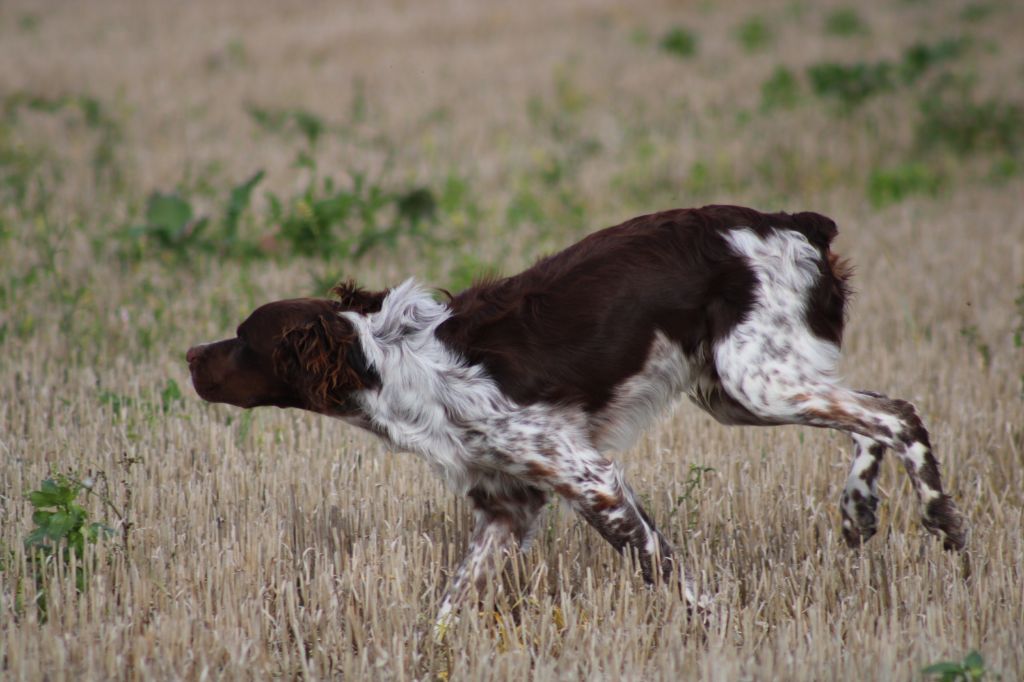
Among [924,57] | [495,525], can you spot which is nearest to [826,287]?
[495,525]

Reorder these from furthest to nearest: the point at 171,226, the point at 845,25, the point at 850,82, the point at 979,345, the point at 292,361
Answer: the point at 845,25, the point at 850,82, the point at 171,226, the point at 979,345, the point at 292,361

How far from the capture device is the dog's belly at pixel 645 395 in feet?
13.3

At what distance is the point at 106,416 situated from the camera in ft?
17.5

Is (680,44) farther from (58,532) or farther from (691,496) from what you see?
(58,532)

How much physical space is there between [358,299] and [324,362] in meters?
0.35

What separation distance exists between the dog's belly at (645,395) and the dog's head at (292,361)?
2.57ft

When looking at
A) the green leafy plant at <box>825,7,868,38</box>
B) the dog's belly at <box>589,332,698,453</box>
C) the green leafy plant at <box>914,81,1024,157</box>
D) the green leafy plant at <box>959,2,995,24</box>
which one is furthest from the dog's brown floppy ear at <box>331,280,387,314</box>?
the green leafy plant at <box>959,2,995,24</box>

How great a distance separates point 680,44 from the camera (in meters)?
14.9

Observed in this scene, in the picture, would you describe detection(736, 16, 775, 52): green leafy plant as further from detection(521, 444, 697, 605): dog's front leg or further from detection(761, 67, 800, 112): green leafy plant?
detection(521, 444, 697, 605): dog's front leg

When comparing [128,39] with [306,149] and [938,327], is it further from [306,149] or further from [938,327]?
[938,327]

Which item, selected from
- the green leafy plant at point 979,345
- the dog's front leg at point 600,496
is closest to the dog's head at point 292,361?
the dog's front leg at point 600,496

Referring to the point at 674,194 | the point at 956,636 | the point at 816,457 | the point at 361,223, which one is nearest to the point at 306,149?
the point at 361,223

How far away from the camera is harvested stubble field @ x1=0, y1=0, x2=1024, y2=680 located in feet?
11.9

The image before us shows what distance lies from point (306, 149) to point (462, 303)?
25.1 feet
